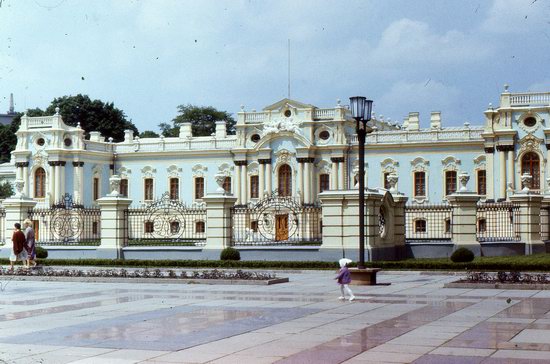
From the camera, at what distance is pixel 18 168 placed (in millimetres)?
60812

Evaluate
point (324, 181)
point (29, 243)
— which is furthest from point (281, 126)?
point (29, 243)

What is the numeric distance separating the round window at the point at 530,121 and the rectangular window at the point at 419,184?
7864mm

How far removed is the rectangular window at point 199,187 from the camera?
201 feet

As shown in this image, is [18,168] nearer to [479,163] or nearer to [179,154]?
[179,154]

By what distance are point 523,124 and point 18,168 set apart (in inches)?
1328

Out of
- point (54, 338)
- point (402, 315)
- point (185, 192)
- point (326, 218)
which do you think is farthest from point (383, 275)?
point (185, 192)

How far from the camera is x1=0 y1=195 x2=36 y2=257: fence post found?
103ft

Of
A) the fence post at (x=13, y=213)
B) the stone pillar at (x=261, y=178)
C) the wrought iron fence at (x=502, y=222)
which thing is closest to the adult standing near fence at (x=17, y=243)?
the fence post at (x=13, y=213)

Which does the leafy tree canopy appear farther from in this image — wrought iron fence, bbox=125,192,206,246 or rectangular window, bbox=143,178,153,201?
wrought iron fence, bbox=125,192,206,246

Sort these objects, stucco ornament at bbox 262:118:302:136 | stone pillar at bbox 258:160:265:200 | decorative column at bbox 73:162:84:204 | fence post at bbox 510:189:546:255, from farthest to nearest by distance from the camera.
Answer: decorative column at bbox 73:162:84:204, stone pillar at bbox 258:160:265:200, stucco ornament at bbox 262:118:302:136, fence post at bbox 510:189:546:255

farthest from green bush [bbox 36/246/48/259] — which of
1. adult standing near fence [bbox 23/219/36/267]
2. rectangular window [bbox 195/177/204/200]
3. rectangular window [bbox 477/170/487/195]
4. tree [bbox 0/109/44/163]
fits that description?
tree [bbox 0/109/44/163]

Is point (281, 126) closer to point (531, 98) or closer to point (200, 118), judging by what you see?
point (531, 98)

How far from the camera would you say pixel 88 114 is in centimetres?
7750

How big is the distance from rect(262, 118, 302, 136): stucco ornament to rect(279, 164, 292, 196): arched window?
2.39 meters
